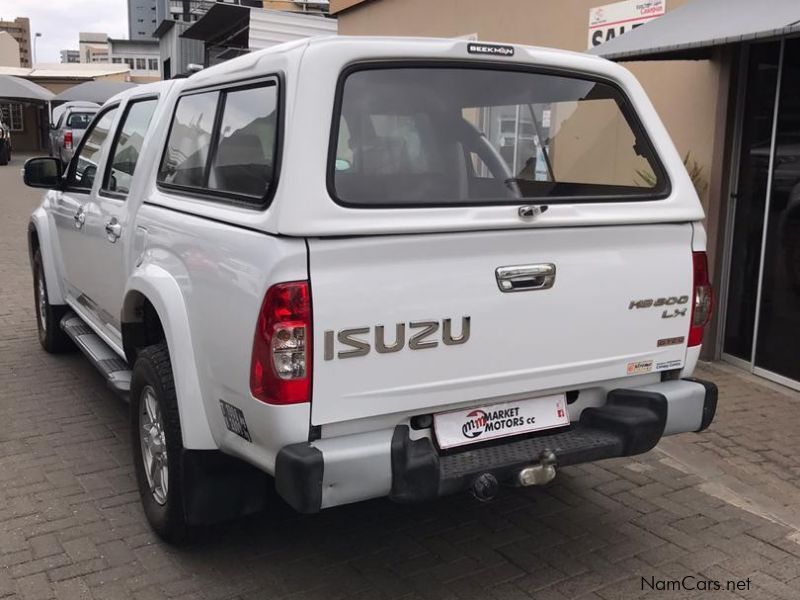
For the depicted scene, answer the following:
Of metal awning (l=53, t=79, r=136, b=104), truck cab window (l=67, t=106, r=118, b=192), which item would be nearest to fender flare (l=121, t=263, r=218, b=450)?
truck cab window (l=67, t=106, r=118, b=192)

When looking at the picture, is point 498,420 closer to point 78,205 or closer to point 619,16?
point 78,205

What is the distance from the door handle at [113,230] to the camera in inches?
171

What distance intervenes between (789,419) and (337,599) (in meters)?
3.43

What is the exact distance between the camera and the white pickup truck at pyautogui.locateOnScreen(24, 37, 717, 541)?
279 cm

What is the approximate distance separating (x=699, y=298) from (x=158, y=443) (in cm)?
233

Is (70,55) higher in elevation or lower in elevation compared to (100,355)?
higher

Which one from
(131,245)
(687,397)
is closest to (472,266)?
(687,397)

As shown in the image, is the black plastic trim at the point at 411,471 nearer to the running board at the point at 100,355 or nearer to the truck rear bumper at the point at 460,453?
the truck rear bumper at the point at 460,453

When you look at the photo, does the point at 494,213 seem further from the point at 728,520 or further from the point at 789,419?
the point at 789,419

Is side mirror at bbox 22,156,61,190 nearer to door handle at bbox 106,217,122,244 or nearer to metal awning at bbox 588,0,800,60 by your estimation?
door handle at bbox 106,217,122,244

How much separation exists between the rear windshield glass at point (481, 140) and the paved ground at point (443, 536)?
1487mm

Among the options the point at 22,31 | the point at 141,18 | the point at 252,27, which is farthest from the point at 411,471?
the point at 22,31

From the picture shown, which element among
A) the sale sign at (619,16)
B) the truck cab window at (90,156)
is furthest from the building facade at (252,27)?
the truck cab window at (90,156)

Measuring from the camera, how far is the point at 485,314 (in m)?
3.01
